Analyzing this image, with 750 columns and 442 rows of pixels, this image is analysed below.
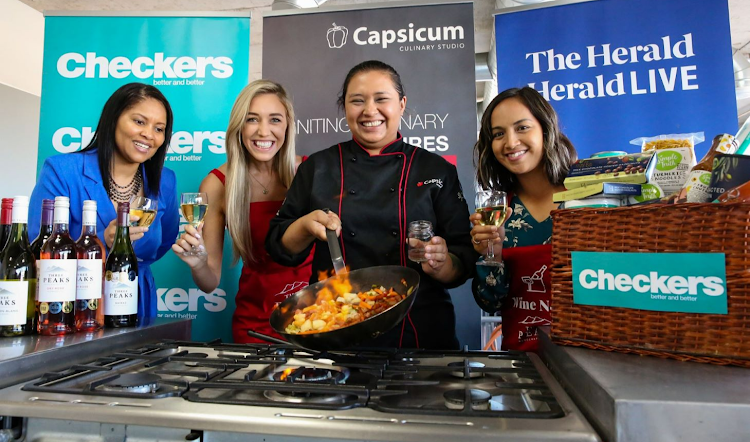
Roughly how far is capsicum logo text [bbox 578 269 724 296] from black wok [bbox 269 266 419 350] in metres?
0.39

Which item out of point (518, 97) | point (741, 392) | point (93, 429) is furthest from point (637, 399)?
point (518, 97)

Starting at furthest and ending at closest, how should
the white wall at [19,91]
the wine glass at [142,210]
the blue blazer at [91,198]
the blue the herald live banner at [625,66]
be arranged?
the white wall at [19,91] < the blue the herald live banner at [625,66] < the blue blazer at [91,198] < the wine glass at [142,210]

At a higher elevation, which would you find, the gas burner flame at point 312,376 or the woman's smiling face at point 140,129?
the woman's smiling face at point 140,129

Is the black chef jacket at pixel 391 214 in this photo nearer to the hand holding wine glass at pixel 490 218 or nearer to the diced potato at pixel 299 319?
the hand holding wine glass at pixel 490 218

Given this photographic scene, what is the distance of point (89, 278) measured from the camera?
131 centimetres

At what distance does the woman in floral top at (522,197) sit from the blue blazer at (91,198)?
1.44m

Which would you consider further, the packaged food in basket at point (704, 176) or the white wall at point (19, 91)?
the white wall at point (19, 91)

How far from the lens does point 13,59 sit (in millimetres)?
5414

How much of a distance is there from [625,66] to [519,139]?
1.54 m

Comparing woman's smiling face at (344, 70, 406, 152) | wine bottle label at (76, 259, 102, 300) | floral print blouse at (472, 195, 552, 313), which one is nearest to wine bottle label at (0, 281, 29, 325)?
wine bottle label at (76, 259, 102, 300)

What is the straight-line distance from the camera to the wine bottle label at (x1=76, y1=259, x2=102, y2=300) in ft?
4.26

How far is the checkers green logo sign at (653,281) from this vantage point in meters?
0.85

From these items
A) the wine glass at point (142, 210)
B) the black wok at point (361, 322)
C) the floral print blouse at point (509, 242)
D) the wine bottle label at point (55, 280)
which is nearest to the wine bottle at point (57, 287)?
the wine bottle label at point (55, 280)

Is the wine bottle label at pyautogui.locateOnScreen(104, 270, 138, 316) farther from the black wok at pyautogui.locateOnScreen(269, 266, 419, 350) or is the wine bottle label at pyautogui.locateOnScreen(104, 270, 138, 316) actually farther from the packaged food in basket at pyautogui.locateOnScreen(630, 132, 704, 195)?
the packaged food in basket at pyautogui.locateOnScreen(630, 132, 704, 195)
